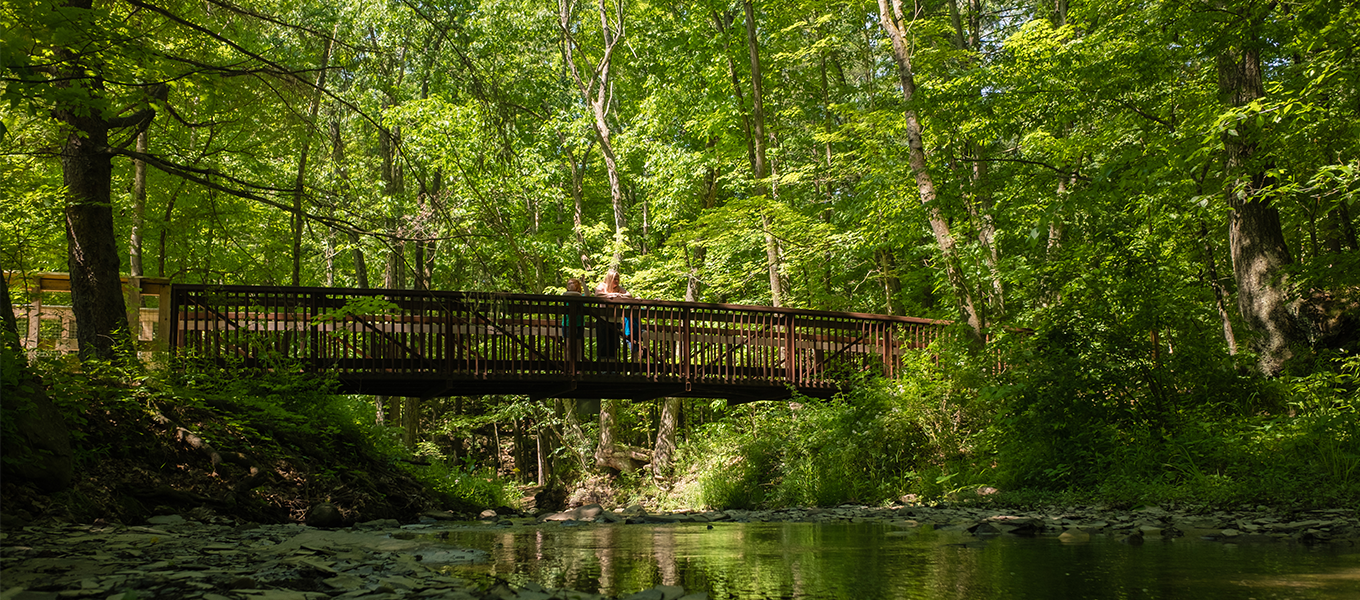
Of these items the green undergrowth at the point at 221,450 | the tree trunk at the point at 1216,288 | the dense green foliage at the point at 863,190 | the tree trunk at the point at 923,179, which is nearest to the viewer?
the green undergrowth at the point at 221,450

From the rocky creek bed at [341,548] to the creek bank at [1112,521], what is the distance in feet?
0.04

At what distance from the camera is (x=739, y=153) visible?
21328mm

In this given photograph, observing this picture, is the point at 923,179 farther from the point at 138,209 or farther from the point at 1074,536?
the point at 138,209

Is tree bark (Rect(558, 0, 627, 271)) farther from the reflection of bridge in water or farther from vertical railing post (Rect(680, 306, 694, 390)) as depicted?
the reflection of bridge in water

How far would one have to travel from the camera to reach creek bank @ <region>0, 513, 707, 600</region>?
3.00 metres

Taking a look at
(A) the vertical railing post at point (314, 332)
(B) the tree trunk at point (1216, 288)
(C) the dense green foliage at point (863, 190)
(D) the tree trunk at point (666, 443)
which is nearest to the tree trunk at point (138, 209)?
(C) the dense green foliage at point (863, 190)

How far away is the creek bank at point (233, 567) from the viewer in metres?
3.00

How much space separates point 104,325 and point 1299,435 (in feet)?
36.6

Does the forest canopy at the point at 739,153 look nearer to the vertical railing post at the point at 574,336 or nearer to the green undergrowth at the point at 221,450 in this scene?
the vertical railing post at the point at 574,336

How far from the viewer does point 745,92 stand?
21078 mm

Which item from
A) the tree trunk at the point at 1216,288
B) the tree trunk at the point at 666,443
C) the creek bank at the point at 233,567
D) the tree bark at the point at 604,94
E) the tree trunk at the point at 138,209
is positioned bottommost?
the tree trunk at the point at 666,443

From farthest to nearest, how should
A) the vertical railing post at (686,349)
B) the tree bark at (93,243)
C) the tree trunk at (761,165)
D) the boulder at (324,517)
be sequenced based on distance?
the tree trunk at (761,165) < the vertical railing post at (686,349) < the tree bark at (93,243) < the boulder at (324,517)

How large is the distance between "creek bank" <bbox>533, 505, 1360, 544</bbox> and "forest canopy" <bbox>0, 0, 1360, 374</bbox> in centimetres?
239

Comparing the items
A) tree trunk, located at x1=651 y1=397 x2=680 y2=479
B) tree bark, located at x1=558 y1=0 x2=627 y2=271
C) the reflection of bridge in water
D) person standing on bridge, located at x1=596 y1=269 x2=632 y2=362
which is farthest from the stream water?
tree bark, located at x1=558 y1=0 x2=627 y2=271
